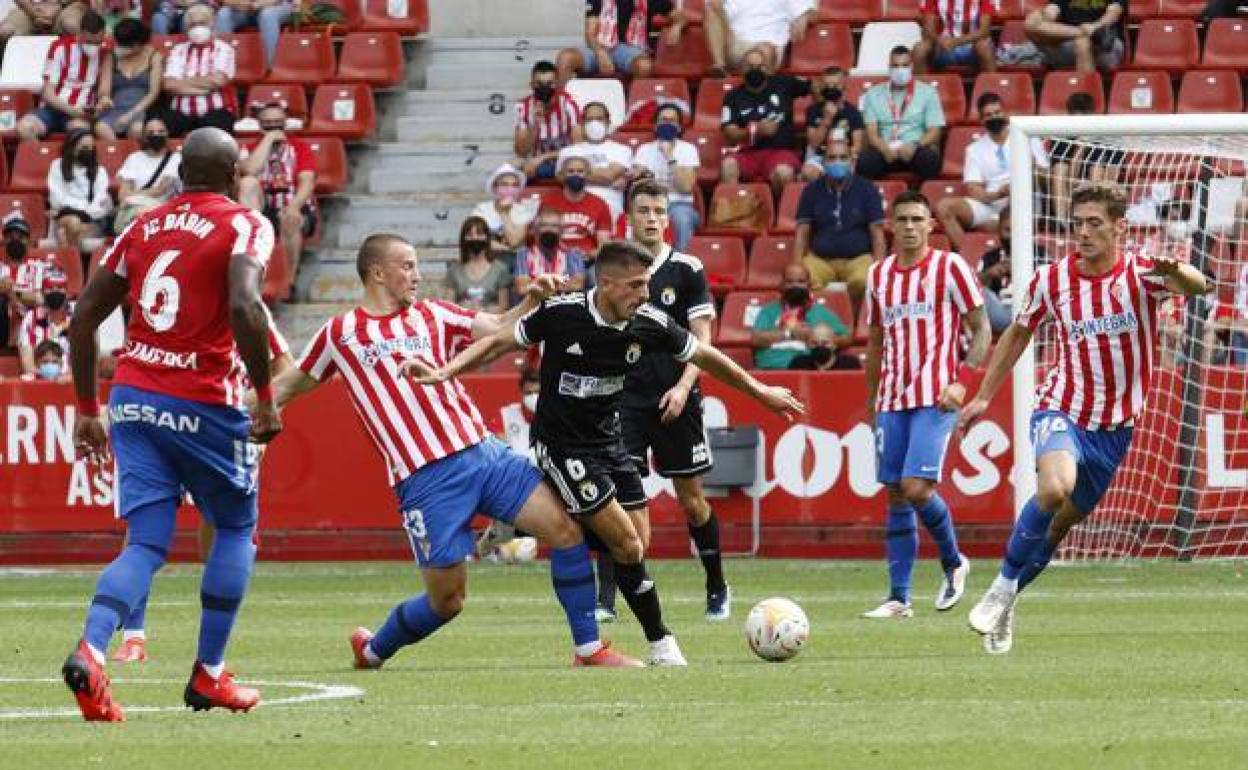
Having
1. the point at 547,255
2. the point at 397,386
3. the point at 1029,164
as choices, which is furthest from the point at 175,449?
the point at 547,255

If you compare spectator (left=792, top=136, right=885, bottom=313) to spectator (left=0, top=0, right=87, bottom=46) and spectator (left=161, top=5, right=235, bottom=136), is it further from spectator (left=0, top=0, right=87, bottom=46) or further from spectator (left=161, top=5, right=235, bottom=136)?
spectator (left=0, top=0, right=87, bottom=46)

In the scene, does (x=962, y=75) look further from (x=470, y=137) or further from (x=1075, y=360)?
(x=1075, y=360)

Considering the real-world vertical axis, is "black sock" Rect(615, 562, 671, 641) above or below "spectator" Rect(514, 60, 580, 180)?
below

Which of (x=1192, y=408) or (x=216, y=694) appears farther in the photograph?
(x=1192, y=408)

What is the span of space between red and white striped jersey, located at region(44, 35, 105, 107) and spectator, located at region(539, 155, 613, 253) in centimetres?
579

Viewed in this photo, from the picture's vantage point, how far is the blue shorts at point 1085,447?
12.9 m

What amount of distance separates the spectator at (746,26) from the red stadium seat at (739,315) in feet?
11.6

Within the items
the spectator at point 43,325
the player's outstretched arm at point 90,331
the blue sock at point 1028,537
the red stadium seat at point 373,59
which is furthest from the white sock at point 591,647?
the red stadium seat at point 373,59

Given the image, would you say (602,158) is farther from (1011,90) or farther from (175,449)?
(175,449)

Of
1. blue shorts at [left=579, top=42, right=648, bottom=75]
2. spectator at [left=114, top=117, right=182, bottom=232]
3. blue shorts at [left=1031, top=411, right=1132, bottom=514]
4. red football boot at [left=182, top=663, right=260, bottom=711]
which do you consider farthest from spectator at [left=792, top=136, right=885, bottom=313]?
red football boot at [left=182, top=663, right=260, bottom=711]

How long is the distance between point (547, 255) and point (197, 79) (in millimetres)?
5304

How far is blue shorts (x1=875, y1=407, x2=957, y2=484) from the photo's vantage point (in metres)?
15.4

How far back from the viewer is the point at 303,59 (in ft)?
91.2

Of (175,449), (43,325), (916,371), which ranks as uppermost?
(175,449)
